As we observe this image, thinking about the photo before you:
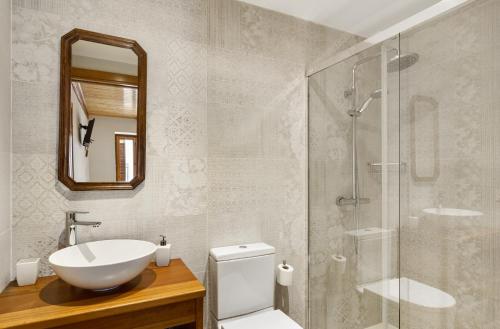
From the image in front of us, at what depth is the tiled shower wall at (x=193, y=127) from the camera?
131 cm

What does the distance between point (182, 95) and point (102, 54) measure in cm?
43

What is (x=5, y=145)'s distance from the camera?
120cm

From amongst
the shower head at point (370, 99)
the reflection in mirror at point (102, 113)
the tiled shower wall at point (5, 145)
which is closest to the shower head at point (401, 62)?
the shower head at point (370, 99)

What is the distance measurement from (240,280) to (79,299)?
80cm

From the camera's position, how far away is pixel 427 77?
49.9 inches

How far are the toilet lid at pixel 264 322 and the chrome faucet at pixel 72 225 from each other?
0.83 metres

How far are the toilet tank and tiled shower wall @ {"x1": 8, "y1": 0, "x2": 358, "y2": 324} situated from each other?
121 millimetres

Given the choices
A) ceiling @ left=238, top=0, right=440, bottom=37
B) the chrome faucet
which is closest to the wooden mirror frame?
the chrome faucet

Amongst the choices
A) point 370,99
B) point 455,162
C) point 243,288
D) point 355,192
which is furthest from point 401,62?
point 243,288

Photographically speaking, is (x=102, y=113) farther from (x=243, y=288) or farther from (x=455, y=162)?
(x=455, y=162)

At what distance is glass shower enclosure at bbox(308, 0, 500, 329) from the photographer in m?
Result: 1.10

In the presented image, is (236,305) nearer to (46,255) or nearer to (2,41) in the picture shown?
(46,255)

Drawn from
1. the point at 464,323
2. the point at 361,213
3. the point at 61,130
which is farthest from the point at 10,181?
the point at 464,323

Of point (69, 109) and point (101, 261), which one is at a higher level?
point (69, 109)
